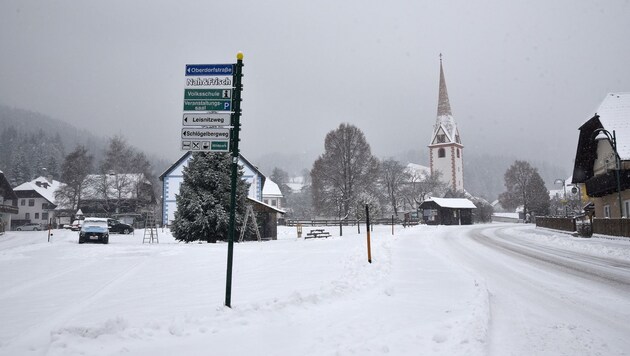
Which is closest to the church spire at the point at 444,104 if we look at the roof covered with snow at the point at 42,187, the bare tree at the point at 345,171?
the bare tree at the point at 345,171

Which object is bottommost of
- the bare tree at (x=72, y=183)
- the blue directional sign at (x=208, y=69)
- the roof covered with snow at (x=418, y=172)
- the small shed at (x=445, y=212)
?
the small shed at (x=445, y=212)

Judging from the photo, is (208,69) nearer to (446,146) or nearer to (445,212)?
(445,212)

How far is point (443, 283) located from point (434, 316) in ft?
9.29

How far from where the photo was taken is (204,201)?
2322 centimetres

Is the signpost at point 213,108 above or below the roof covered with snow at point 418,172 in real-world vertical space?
below

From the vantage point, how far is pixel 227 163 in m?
24.3

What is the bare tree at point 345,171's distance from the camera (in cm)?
5150

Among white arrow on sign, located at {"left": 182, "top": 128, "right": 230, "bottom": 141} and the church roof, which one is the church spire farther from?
white arrow on sign, located at {"left": 182, "top": 128, "right": 230, "bottom": 141}

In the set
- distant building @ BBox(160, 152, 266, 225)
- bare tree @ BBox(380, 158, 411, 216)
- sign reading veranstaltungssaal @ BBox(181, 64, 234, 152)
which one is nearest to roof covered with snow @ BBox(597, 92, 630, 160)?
sign reading veranstaltungssaal @ BBox(181, 64, 234, 152)

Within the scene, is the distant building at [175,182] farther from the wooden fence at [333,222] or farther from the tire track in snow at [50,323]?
the tire track in snow at [50,323]

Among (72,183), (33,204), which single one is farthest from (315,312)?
(33,204)

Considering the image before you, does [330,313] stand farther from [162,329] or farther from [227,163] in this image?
[227,163]

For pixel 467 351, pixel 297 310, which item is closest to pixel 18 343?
pixel 297 310

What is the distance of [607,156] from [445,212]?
108ft
